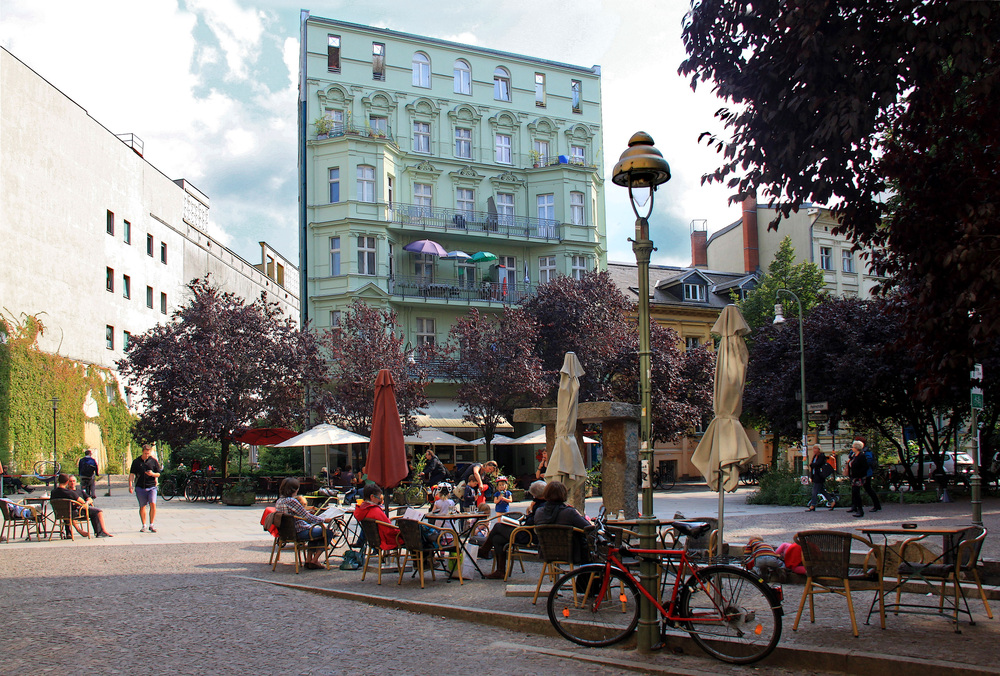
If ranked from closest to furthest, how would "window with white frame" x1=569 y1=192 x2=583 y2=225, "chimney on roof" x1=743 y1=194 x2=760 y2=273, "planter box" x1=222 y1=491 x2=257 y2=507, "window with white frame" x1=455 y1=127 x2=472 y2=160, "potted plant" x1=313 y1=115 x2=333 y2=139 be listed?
"planter box" x1=222 y1=491 x2=257 y2=507, "potted plant" x1=313 y1=115 x2=333 y2=139, "window with white frame" x1=455 y1=127 x2=472 y2=160, "window with white frame" x1=569 y1=192 x2=583 y2=225, "chimney on roof" x1=743 y1=194 x2=760 y2=273

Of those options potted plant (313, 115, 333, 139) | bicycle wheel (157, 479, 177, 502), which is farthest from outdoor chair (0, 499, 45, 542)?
potted plant (313, 115, 333, 139)

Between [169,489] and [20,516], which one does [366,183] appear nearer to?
[169,489]

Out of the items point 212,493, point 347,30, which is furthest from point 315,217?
point 212,493

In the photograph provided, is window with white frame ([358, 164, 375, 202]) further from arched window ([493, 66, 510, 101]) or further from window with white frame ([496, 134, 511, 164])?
arched window ([493, 66, 510, 101])

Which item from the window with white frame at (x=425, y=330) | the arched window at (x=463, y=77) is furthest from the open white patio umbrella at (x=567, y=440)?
the arched window at (x=463, y=77)

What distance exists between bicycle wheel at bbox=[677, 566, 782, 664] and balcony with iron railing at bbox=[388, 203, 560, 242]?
1320 inches

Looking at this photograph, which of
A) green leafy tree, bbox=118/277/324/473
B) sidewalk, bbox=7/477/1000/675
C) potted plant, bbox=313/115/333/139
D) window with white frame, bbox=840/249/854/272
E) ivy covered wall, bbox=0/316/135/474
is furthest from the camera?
window with white frame, bbox=840/249/854/272

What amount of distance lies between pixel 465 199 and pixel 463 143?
2898 millimetres

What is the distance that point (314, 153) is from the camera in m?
38.9

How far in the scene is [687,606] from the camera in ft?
22.8

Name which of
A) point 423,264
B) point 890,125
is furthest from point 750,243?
point 890,125

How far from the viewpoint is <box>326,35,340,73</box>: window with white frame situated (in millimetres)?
39844

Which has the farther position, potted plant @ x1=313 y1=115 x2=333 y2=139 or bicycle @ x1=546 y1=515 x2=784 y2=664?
potted plant @ x1=313 y1=115 x2=333 y2=139

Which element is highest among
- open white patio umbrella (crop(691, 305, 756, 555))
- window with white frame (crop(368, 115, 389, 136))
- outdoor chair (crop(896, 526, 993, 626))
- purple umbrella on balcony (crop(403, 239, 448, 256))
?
window with white frame (crop(368, 115, 389, 136))
